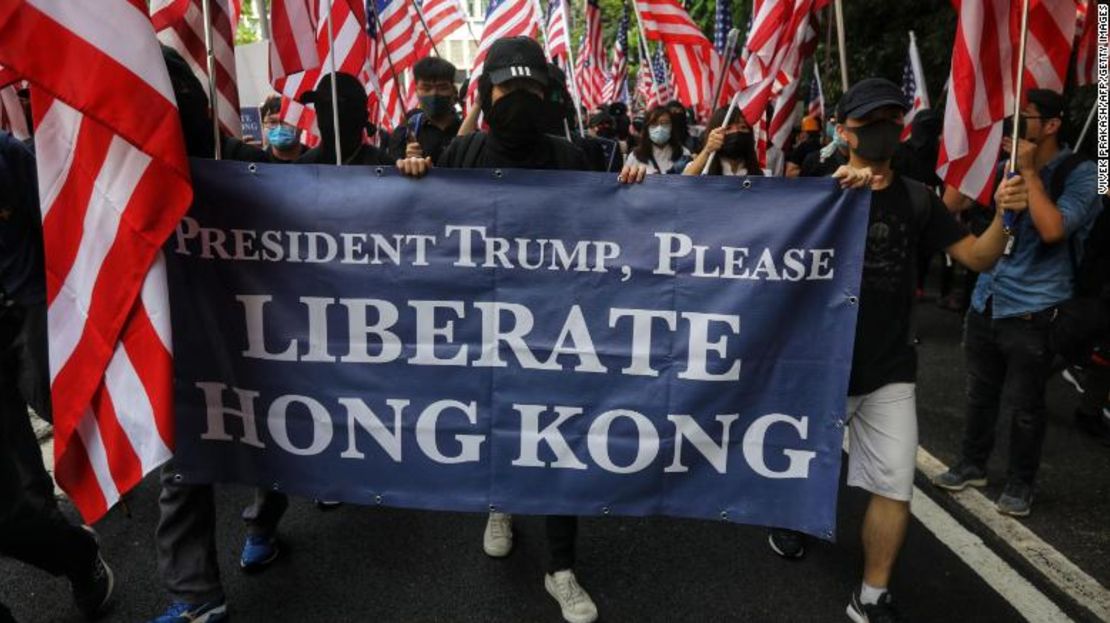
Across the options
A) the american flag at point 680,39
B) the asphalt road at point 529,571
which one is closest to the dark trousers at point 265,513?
the asphalt road at point 529,571

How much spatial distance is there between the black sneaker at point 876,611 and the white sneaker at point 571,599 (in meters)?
0.96

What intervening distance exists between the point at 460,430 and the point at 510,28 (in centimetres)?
494

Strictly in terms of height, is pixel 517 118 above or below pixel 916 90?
below

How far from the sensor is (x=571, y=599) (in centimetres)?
320

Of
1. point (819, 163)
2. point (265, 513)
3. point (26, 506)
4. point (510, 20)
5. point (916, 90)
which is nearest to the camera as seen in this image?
point (26, 506)

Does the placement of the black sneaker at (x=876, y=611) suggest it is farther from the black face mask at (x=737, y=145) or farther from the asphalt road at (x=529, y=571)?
the black face mask at (x=737, y=145)

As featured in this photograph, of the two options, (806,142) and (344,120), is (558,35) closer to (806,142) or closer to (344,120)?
(806,142)

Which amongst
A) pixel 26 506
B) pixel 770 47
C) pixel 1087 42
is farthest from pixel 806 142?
pixel 26 506

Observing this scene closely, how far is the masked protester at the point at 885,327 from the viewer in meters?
3.06

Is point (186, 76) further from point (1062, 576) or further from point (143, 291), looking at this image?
point (1062, 576)

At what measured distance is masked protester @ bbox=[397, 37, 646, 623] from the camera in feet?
10.6

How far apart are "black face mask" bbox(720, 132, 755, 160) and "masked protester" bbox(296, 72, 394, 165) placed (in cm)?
220

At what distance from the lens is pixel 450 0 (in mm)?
8156

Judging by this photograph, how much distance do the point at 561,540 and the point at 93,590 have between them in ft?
5.71
